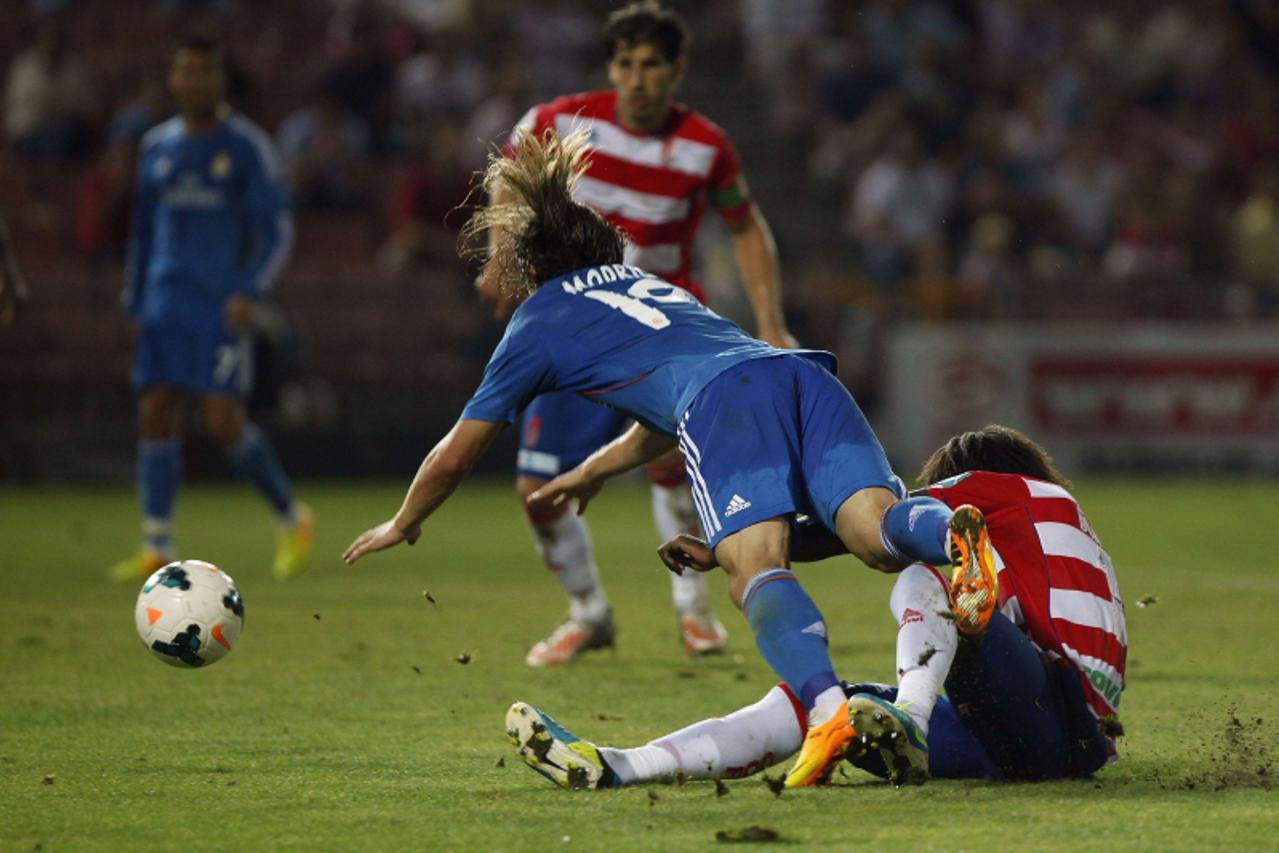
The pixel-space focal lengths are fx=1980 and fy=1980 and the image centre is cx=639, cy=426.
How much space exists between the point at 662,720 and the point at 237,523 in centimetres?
846

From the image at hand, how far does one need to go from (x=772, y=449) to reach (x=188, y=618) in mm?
1900

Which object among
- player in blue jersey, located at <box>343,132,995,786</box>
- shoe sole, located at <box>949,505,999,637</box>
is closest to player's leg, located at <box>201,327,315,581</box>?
player in blue jersey, located at <box>343,132,995,786</box>

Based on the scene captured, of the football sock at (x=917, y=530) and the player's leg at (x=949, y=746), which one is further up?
the football sock at (x=917, y=530)

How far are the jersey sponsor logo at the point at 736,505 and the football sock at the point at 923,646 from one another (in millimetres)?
419

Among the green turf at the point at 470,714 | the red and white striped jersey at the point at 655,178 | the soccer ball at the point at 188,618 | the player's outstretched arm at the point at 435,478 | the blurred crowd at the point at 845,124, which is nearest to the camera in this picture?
the green turf at the point at 470,714

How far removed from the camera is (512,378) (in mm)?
4848

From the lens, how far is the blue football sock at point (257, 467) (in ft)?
34.3

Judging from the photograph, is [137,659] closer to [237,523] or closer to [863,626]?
[863,626]

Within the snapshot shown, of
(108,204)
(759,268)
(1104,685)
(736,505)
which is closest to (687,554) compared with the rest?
(736,505)

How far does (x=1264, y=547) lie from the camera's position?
1203 centimetres

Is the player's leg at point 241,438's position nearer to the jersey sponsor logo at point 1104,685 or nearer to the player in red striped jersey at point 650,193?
the player in red striped jersey at point 650,193

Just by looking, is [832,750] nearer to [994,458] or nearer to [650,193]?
[994,458]

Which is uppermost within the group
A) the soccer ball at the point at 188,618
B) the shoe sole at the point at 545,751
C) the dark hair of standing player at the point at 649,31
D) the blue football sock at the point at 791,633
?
the dark hair of standing player at the point at 649,31

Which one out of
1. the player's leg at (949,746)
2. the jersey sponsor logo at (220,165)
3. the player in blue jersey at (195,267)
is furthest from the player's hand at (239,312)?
the player's leg at (949,746)
